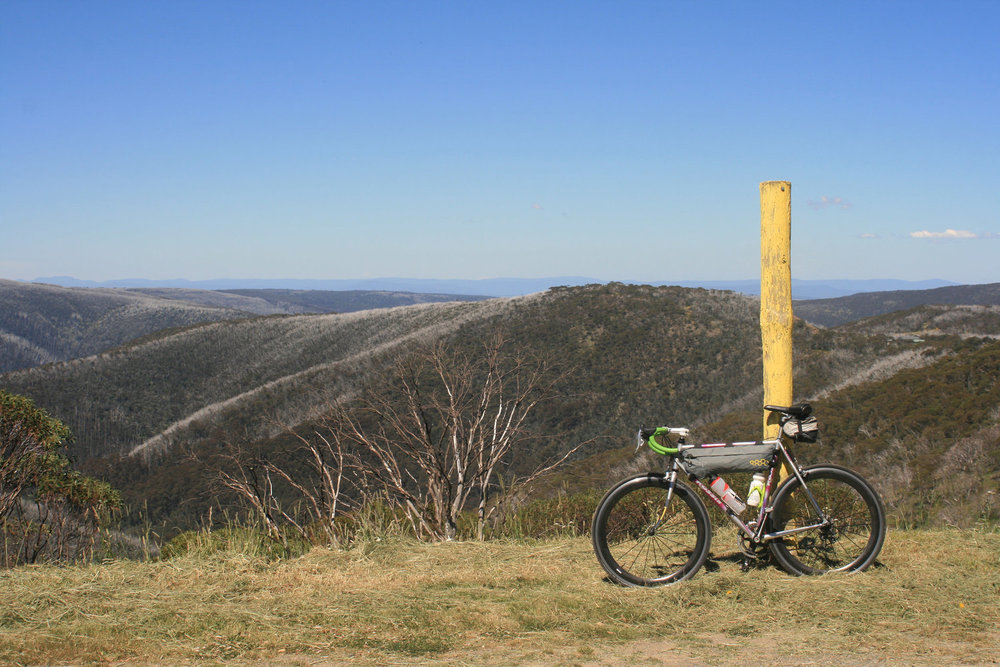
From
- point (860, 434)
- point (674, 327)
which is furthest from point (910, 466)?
point (674, 327)

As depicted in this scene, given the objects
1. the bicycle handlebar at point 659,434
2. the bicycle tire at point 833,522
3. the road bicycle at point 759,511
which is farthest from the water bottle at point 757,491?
the bicycle handlebar at point 659,434

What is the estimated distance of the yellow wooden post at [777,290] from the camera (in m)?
5.19

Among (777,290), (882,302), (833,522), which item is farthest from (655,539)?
(882,302)

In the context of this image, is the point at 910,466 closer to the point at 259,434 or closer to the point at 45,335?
the point at 259,434

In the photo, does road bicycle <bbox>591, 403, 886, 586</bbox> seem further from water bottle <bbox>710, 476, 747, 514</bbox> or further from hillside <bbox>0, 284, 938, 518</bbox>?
hillside <bbox>0, 284, 938, 518</bbox>

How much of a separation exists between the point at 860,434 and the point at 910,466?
16.4ft

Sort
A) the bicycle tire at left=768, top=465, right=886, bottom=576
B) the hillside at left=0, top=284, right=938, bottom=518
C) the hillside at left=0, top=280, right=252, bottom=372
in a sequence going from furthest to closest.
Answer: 1. the hillside at left=0, top=280, right=252, bottom=372
2. the hillside at left=0, top=284, right=938, bottom=518
3. the bicycle tire at left=768, top=465, right=886, bottom=576

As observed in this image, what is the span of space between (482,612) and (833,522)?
2.30 m

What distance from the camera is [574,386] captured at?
110ft

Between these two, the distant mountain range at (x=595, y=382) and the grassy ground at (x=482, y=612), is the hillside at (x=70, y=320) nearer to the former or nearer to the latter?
the distant mountain range at (x=595, y=382)

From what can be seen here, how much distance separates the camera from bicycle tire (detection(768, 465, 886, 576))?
4.46m

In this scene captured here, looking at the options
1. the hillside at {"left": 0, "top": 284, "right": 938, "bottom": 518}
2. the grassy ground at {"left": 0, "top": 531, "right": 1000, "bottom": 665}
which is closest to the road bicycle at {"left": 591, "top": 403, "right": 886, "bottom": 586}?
the grassy ground at {"left": 0, "top": 531, "right": 1000, "bottom": 665}

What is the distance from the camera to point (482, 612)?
3.81 meters

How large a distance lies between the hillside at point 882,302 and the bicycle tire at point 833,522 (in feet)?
328
